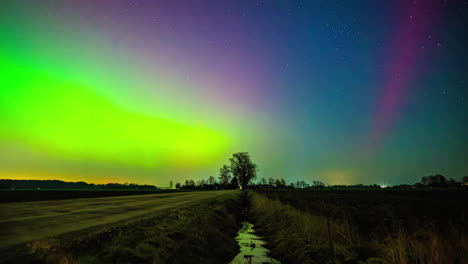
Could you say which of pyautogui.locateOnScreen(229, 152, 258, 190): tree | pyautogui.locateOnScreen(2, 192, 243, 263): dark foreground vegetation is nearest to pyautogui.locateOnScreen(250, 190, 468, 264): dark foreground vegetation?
pyautogui.locateOnScreen(2, 192, 243, 263): dark foreground vegetation

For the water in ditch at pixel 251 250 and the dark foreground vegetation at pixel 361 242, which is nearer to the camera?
the dark foreground vegetation at pixel 361 242

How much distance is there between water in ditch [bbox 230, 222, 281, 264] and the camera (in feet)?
41.1

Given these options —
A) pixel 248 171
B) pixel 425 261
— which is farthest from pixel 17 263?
pixel 248 171

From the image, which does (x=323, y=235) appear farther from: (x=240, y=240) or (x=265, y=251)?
(x=240, y=240)

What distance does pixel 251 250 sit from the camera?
47.9 ft

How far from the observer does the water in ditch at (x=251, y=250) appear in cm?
1254

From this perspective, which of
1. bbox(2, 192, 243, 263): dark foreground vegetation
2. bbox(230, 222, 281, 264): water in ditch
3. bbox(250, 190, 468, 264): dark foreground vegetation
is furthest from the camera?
bbox(230, 222, 281, 264): water in ditch

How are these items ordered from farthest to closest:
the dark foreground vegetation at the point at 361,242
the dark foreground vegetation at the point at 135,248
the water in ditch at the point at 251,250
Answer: the water in ditch at the point at 251,250 → the dark foreground vegetation at the point at 135,248 → the dark foreground vegetation at the point at 361,242

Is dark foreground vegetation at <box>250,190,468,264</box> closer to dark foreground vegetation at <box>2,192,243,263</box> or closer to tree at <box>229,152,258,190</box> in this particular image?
dark foreground vegetation at <box>2,192,243,263</box>

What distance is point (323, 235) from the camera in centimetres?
1198

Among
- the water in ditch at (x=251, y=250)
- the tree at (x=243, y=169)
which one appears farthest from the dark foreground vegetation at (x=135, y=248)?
the tree at (x=243, y=169)

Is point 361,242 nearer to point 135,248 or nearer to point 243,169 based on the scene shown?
point 135,248

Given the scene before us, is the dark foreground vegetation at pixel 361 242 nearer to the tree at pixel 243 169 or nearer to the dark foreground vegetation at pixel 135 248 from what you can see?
the dark foreground vegetation at pixel 135 248

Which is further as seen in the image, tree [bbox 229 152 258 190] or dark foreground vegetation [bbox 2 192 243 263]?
tree [bbox 229 152 258 190]
